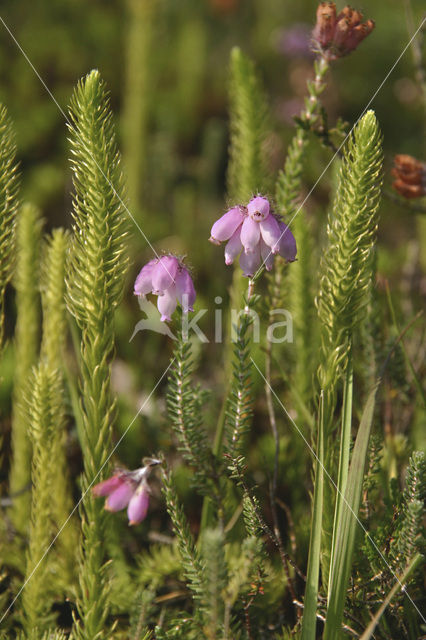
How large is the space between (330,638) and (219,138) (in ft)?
8.86

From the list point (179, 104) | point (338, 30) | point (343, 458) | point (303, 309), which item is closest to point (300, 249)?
point (303, 309)

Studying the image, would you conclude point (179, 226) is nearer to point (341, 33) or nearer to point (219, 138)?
point (219, 138)

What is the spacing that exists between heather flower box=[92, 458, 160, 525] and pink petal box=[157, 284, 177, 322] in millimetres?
268

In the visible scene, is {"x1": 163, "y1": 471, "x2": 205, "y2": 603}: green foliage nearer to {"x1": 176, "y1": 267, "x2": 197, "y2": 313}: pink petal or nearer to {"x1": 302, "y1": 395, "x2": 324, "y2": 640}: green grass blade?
{"x1": 302, "y1": 395, "x2": 324, "y2": 640}: green grass blade

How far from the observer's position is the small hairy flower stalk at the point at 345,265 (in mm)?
1075

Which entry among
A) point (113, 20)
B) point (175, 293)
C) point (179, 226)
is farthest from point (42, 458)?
point (113, 20)

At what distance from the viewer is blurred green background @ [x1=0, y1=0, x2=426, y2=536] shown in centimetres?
293

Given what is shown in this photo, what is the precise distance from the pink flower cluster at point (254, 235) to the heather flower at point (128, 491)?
16.3 inches

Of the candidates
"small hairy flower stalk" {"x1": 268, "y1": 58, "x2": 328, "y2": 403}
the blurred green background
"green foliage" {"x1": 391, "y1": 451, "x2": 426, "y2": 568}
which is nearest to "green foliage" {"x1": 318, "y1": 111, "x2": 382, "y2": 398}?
"green foliage" {"x1": 391, "y1": 451, "x2": 426, "y2": 568}

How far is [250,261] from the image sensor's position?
1139 millimetres

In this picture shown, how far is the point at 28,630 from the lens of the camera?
1266 mm

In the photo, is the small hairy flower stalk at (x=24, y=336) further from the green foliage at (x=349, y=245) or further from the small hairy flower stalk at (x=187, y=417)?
the green foliage at (x=349, y=245)

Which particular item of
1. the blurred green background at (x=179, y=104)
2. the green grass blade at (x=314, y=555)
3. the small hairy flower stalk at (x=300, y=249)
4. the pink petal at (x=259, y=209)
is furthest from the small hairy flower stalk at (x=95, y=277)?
the blurred green background at (x=179, y=104)

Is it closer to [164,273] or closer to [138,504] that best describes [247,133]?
[164,273]
